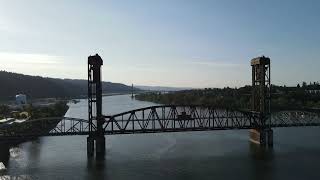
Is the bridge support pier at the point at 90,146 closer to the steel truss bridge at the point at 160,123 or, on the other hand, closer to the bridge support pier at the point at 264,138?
the steel truss bridge at the point at 160,123

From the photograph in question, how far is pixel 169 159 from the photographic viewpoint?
7238cm

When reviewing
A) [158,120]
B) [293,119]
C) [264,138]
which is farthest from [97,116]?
[293,119]

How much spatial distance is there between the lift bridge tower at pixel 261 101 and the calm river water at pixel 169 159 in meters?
2.55

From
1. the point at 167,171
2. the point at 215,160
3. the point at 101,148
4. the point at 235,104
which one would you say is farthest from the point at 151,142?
the point at 235,104

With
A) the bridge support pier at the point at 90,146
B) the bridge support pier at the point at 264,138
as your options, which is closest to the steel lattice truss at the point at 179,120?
the bridge support pier at the point at 264,138

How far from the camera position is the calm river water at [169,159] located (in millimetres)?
61438

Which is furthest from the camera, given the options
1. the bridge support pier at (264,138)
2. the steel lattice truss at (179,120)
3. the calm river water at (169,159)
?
the bridge support pier at (264,138)

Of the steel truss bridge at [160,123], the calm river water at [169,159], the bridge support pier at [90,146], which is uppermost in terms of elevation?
the steel truss bridge at [160,123]

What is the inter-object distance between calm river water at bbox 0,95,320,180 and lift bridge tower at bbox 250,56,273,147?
2.55m

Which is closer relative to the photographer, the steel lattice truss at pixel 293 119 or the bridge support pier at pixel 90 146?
the bridge support pier at pixel 90 146

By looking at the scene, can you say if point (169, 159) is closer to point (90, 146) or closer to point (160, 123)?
point (160, 123)

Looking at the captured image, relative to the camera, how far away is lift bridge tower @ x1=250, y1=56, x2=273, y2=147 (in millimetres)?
86250

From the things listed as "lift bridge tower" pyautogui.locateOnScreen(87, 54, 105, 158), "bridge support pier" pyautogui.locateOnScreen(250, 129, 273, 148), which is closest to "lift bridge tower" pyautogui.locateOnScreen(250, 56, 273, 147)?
"bridge support pier" pyautogui.locateOnScreen(250, 129, 273, 148)

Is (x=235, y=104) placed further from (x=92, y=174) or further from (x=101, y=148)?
(x=92, y=174)
